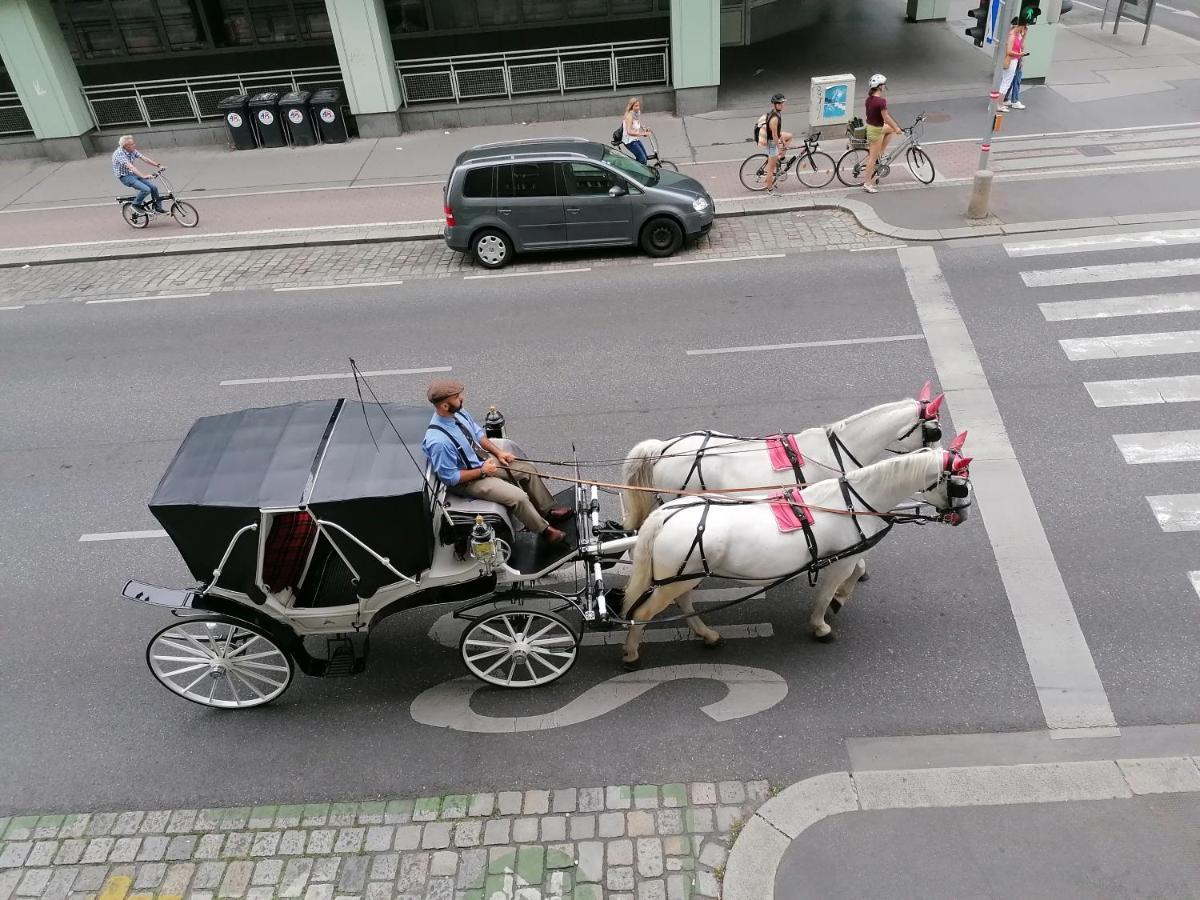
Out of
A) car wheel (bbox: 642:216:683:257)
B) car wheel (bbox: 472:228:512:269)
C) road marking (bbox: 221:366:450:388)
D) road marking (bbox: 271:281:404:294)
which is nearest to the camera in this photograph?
road marking (bbox: 221:366:450:388)

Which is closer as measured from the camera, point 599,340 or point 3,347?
point 599,340

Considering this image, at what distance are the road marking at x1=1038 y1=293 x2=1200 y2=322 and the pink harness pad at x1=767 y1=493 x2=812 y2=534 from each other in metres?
6.53

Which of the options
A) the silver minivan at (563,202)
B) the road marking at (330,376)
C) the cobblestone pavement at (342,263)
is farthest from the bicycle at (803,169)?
the road marking at (330,376)

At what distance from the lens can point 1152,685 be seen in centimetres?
567

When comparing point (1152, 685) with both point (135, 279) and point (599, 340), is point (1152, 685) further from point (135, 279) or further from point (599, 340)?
point (135, 279)

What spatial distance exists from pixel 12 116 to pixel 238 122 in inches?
239

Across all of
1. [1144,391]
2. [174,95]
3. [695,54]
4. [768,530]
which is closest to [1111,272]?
[1144,391]

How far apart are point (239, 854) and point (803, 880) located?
11.7ft

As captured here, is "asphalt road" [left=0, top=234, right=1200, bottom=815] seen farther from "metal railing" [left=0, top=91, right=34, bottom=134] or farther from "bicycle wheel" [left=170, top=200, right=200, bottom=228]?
"metal railing" [left=0, top=91, right=34, bottom=134]

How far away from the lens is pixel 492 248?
1292 cm

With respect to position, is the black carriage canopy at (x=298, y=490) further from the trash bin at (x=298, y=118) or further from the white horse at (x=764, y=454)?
the trash bin at (x=298, y=118)

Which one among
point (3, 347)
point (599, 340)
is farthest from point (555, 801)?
point (3, 347)

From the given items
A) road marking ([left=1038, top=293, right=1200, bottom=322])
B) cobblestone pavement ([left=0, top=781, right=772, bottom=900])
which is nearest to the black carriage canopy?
cobblestone pavement ([left=0, top=781, right=772, bottom=900])

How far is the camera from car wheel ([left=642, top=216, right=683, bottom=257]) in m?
12.6
